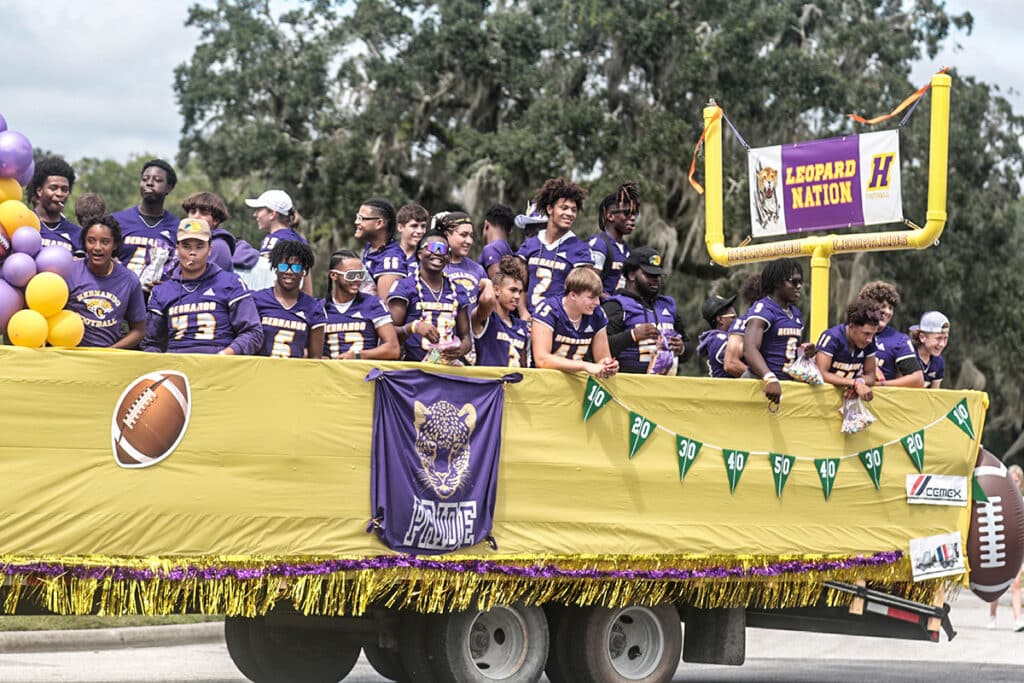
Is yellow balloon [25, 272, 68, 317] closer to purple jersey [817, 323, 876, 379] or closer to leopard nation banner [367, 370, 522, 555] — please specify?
leopard nation banner [367, 370, 522, 555]

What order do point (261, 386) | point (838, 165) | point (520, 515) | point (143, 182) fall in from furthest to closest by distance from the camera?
point (838, 165) → point (143, 182) → point (520, 515) → point (261, 386)

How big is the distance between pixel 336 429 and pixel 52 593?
63.9 inches

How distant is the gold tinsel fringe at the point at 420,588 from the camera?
738 cm

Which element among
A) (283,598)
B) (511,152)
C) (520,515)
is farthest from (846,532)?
(511,152)

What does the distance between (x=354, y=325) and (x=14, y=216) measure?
198cm

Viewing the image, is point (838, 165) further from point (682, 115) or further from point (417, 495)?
point (682, 115)

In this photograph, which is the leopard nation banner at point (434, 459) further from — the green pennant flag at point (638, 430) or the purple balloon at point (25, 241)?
the purple balloon at point (25, 241)

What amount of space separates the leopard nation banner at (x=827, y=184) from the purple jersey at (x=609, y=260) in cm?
198

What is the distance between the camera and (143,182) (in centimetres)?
983

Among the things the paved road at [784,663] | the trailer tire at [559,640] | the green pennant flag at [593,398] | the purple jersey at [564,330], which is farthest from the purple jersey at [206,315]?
the paved road at [784,663]

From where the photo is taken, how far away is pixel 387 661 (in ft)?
31.5

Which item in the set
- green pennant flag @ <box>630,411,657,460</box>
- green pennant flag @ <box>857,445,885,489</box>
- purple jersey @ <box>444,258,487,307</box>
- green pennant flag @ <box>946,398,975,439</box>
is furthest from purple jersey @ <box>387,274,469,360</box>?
green pennant flag @ <box>946,398,975,439</box>

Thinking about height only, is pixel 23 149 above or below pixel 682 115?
below

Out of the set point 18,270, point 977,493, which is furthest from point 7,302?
point 977,493
